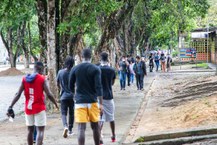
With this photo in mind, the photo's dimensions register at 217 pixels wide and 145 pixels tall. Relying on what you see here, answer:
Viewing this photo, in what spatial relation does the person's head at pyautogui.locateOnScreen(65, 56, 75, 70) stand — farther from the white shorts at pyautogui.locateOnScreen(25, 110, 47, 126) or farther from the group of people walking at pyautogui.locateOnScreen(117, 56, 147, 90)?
the group of people walking at pyautogui.locateOnScreen(117, 56, 147, 90)

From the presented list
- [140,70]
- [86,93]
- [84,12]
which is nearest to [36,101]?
A: [86,93]

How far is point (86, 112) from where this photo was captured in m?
8.92

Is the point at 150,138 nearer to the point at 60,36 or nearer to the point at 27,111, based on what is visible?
the point at 27,111

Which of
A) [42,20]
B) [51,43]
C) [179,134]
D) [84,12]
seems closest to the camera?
[179,134]

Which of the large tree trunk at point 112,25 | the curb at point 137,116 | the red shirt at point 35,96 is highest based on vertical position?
the large tree trunk at point 112,25

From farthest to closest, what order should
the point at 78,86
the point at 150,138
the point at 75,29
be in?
the point at 75,29, the point at 150,138, the point at 78,86

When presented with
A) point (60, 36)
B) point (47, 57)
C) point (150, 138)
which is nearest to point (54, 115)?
point (47, 57)

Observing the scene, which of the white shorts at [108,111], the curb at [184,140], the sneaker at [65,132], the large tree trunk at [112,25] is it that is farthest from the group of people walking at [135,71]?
the curb at [184,140]

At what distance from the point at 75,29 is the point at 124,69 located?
9143mm

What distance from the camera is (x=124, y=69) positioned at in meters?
26.2

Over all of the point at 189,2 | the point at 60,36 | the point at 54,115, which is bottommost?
the point at 54,115

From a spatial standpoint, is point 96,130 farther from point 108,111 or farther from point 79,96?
point 108,111

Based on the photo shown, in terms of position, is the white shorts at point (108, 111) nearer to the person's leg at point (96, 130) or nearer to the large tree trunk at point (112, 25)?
the person's leg at point (96, 130)

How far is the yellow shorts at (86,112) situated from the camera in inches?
349
